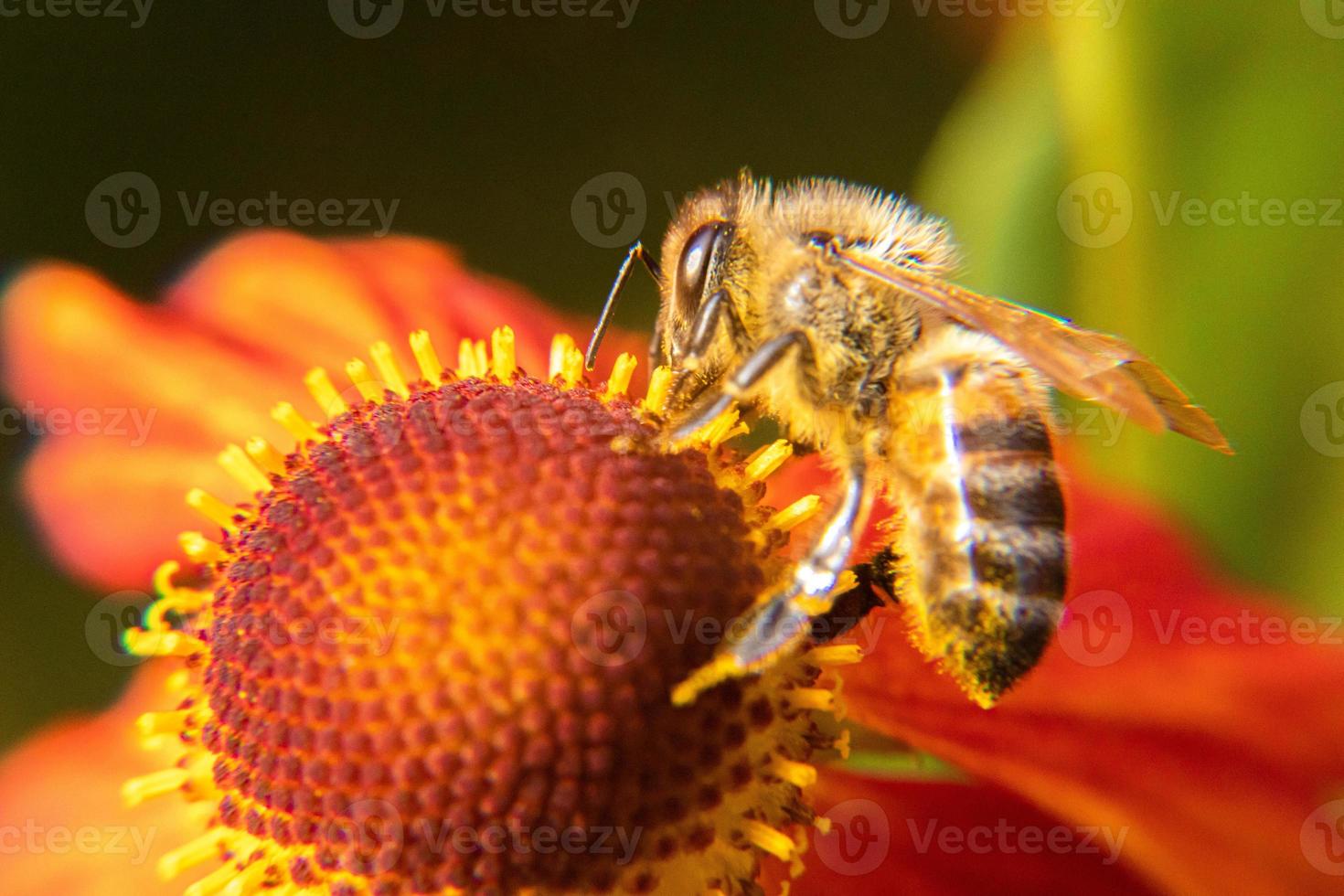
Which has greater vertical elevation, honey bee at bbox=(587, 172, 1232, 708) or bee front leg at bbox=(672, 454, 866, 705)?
honey bee at bbox=(587, 172, 1232, 708)

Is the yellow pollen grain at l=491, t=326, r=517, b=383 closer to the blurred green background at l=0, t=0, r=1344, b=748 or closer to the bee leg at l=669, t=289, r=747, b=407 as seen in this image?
the bee leg at l=669, t=289, r=747, b=407

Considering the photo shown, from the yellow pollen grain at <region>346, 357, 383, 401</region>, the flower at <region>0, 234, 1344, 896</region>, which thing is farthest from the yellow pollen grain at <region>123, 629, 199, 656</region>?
the yellow pollen grain at <region>346, 357, 383, 401</region>

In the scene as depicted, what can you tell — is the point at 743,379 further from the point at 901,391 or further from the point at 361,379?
the point at 361,379

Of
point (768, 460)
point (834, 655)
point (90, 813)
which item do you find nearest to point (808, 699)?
point (834, 655)

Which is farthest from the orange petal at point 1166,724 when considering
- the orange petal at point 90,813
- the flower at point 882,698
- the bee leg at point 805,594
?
the orange petal at point 90,813

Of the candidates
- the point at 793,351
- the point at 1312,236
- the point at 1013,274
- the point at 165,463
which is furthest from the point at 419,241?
the point at 1312,236

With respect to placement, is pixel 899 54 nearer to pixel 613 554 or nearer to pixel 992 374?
pixel 992 374

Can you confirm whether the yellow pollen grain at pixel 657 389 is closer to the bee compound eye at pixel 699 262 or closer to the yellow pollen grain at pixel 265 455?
the bee compound eye at pixel 699 262
